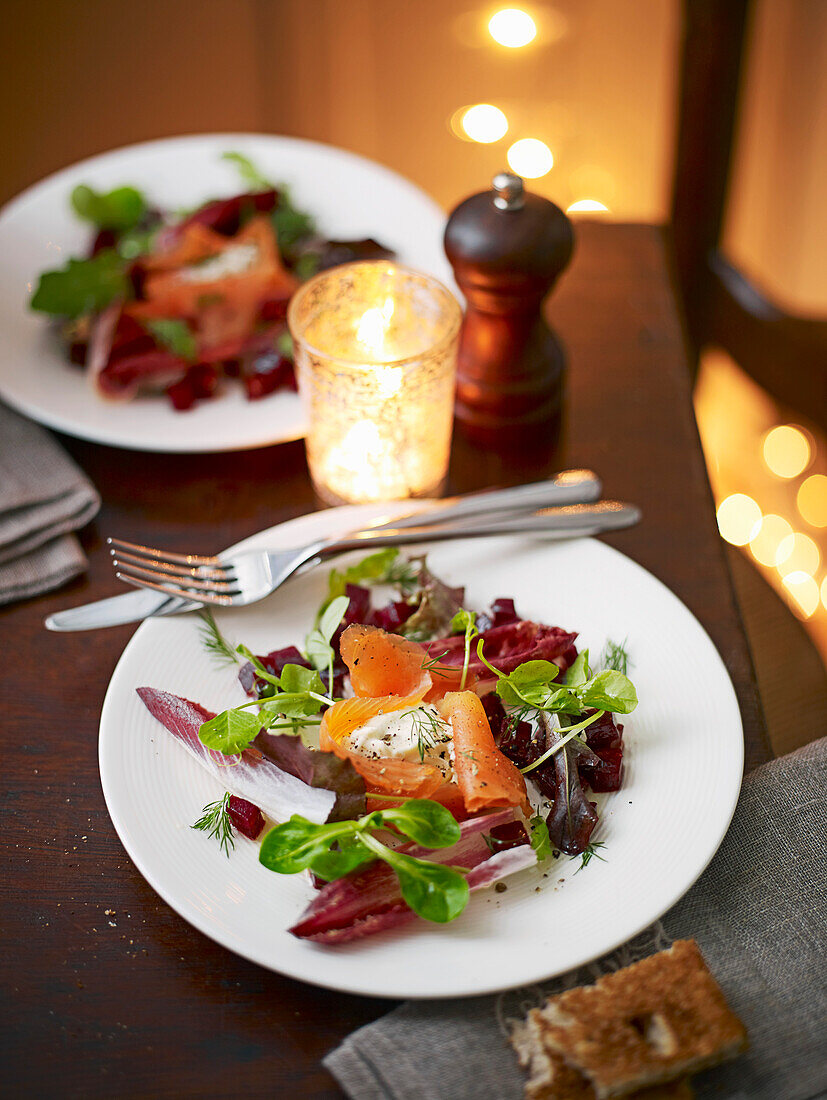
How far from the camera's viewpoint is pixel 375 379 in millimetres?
1447

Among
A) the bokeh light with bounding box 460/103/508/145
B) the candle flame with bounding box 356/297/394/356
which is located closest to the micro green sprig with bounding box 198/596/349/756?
the candle flame with bounding box 356/297/394/356

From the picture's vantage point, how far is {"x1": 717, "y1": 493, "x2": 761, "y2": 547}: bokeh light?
10.8ft

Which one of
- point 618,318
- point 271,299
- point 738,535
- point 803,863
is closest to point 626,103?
point 738,535

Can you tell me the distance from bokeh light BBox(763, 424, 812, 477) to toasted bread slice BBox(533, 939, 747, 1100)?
8.73 ft

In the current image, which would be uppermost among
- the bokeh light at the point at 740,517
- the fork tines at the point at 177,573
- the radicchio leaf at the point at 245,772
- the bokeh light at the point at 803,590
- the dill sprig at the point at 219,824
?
the fork tines at the point at 177,573

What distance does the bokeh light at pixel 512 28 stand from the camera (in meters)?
4.06

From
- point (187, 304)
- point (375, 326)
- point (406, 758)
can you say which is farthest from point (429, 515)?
point (187, 304)

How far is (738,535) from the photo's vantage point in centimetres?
329

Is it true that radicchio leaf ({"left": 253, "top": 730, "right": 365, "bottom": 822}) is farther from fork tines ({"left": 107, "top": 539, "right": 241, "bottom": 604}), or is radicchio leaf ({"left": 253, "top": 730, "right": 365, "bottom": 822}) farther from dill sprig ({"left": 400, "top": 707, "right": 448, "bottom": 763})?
fork tines ({"left": 107, "top": 539, "right": 241, "bottom": 604})

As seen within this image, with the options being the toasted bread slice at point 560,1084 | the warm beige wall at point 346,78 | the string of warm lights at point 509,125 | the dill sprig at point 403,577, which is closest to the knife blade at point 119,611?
the dill sprig at point 403,577

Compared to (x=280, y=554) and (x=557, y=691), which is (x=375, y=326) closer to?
(x=280, y=554)

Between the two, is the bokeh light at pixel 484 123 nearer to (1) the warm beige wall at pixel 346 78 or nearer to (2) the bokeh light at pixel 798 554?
(1) the warm beige wall at pixel 346 78

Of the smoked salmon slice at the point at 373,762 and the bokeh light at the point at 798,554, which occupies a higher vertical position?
the smoked salmon slice at the point at 373,762

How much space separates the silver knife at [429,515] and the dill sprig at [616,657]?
10.6 inches
